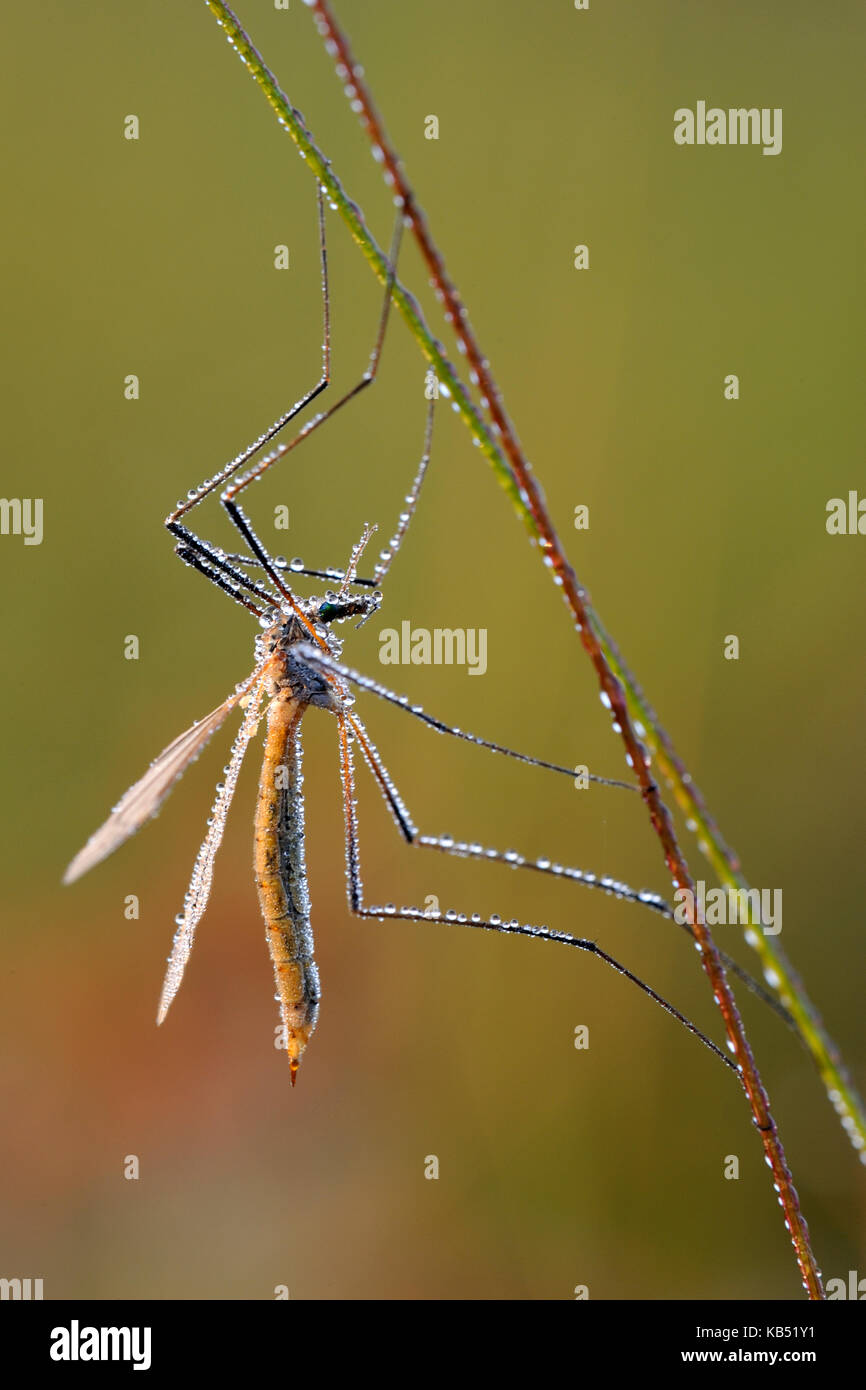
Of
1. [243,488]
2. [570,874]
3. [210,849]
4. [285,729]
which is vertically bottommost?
[570,874]

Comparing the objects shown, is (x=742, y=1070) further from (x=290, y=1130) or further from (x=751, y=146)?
(x=751, y=146)

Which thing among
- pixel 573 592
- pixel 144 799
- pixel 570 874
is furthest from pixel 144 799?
pixel 573 592

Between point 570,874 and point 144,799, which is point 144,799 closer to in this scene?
point 144,799

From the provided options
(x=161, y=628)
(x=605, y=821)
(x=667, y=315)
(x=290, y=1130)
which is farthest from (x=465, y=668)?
(x=290, y=1130)

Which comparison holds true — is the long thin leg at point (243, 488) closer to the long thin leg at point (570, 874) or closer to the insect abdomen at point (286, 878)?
the insect abdomen at point (286, 878)

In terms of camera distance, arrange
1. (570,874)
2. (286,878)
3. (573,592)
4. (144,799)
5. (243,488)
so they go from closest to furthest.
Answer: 1. (573,592)
2. (570,874)
3. (144,799)
4. (243,488)
5. (286,878)

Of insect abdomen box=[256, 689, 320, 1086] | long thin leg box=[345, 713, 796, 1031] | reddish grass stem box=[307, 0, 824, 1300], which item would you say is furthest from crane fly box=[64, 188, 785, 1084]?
reddish grass stem box=[307, 0, 824, 1300]
